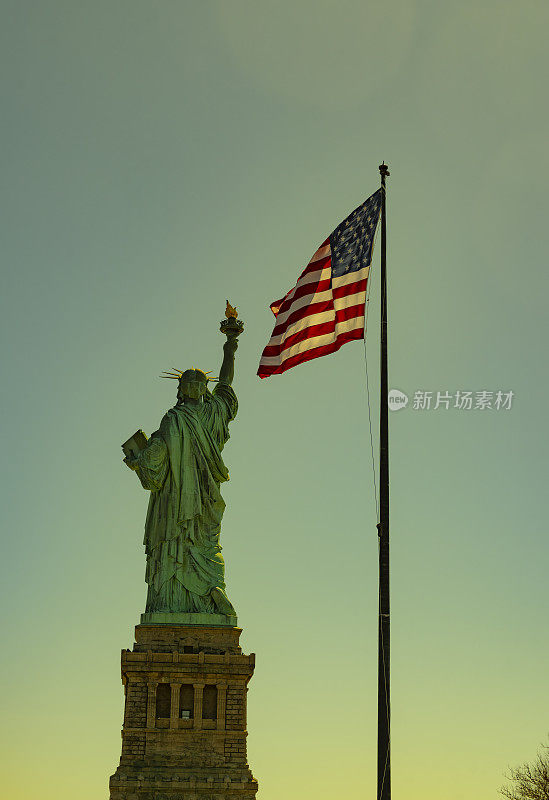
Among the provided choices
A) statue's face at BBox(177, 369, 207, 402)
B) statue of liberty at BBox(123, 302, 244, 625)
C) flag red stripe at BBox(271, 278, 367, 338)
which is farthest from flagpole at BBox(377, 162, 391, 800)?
statue's face at BBox(177, 369, 207, 402)

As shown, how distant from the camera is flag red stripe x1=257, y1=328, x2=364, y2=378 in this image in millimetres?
22016

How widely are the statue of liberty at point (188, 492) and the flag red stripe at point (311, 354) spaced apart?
28.4ft

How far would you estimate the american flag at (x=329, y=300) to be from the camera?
73.4ft

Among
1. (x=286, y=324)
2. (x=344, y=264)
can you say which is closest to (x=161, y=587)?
(x=286, y=324)

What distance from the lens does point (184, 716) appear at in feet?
98.7

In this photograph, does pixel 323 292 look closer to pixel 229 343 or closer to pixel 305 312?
pixel 305 312

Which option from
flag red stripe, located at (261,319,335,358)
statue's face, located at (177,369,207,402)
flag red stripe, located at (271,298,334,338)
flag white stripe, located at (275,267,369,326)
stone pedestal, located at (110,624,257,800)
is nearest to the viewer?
flag white stripe, located at (275,267,369,326)

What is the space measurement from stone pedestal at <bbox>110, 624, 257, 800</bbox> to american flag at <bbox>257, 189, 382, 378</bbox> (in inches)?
384

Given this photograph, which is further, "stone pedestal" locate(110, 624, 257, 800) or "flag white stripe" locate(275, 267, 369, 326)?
"stone pedestal" locate(110, 624, 257, 800)

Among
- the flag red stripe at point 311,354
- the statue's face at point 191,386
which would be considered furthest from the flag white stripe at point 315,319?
the statue's face at point 191,386

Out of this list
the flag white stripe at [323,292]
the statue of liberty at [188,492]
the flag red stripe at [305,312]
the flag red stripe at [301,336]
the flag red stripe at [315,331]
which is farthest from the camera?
the statue of liberty at [188,492]

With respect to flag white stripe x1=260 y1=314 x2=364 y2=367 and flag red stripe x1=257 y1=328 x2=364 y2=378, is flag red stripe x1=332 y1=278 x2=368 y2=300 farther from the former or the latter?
flag red stripe x1=257 y1=328 x2=364 y2=378

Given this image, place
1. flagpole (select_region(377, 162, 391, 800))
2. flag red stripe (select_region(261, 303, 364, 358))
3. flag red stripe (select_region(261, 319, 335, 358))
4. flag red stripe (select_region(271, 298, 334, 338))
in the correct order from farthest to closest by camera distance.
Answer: flag red stripe (select_region(271, 298, 334, 338))
flag red stripe (select_region(261, 319, 335, 358))
flag red stripe (select_region(261, 303, 364, 358))
flagpole (select_region(377, 162, 391, 800))

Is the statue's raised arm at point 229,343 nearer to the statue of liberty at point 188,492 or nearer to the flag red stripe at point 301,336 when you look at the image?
the statue of liberty at point 188,492
